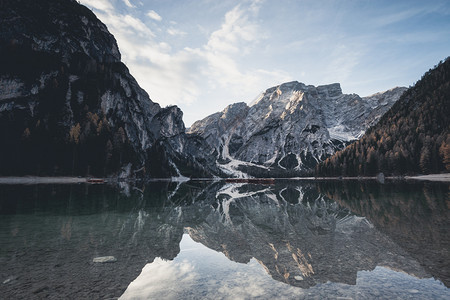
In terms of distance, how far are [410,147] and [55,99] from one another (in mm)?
207542

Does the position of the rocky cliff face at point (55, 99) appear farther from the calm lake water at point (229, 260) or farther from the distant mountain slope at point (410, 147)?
the distant mountain slope at point (410, 147)

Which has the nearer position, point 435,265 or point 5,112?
point 435,265

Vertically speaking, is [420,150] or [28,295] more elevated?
[420,150]

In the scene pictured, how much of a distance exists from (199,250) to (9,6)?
21562 centimetres

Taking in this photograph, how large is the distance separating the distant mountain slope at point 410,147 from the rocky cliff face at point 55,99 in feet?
488

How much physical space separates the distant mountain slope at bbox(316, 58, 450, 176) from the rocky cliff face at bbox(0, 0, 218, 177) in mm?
148855

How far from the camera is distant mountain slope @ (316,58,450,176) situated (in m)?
131

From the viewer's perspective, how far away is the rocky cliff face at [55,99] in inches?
4830

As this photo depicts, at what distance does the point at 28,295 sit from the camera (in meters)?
8.10

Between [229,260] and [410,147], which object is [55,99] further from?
[410,147]

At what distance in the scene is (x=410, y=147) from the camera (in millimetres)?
150750

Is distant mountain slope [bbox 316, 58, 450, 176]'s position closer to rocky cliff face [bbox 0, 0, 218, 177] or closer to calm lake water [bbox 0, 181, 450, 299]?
calm lake water [bbox 0, 181, 450, 299]

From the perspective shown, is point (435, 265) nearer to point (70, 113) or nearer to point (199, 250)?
point (199, 250)

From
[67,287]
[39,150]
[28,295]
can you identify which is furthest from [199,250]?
[39,150]
